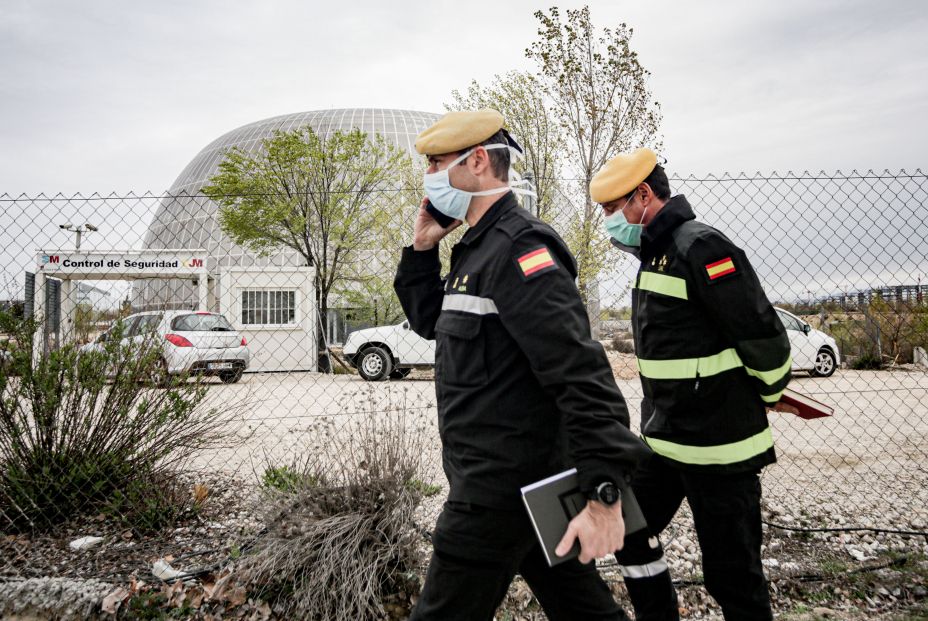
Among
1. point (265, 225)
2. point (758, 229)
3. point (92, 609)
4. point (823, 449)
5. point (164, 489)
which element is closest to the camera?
point (92, 609)

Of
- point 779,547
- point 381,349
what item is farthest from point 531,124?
point 779,547

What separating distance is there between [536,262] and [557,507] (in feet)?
2.04

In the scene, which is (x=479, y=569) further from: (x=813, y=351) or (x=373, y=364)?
(x=813, y=351)

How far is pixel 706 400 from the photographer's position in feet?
6.86

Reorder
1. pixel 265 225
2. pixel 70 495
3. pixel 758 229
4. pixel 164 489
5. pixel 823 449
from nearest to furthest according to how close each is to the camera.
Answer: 1. pixel 70 495
2. pixel 164 489
3. pixel 758 229
4. pixel 823 449
5. pixel 265 225

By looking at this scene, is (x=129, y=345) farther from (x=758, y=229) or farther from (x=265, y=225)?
(x=265, y=225)

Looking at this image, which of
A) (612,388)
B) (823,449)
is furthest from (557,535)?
(823,449)

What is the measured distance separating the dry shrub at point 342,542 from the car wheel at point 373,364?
386 inches

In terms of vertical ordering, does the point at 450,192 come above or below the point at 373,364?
above

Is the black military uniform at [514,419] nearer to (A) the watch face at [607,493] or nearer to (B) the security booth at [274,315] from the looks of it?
(A) the watch face at [607,493]

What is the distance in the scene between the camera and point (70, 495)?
3.45 meters

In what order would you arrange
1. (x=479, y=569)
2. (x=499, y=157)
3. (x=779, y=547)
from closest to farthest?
1. (x=479, y=569)
2. (x=499, y=157)
3. (x=779, y=547)

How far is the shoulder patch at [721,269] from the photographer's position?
2.02 m

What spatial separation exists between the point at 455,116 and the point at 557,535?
123cm
